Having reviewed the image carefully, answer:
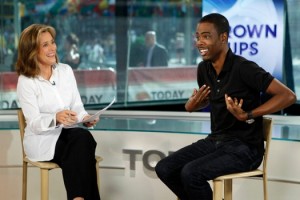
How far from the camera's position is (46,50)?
352cm

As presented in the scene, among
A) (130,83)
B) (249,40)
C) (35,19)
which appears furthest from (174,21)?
(249,40)

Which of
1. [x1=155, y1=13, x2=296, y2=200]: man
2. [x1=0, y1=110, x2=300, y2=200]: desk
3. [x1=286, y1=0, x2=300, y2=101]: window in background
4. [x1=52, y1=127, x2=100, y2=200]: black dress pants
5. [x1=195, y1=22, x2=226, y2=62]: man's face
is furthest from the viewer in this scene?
[x1=286, y1=0, x2=300, y2=101]: window in background

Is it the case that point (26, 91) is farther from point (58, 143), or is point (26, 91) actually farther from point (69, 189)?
point (69, 189)

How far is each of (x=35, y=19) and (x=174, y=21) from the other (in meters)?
1.66

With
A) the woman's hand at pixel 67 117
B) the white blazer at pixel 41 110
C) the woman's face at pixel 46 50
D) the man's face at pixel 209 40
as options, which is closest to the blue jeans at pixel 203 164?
the man's face at pixel 209 40

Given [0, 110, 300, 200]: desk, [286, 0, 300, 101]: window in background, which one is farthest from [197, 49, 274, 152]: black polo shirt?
[286, 0, 300, 101]: window in background

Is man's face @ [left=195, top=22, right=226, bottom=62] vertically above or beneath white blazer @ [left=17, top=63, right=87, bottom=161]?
above

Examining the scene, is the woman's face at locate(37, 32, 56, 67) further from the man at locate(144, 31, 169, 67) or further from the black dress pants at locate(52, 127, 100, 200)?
the man at locate(144, 31, 169, 67)

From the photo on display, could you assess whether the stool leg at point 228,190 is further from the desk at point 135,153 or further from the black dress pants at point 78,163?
the black dress pants at point 78,163

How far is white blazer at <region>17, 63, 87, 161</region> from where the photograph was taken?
3417 mm

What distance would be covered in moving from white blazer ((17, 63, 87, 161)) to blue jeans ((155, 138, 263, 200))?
651mm

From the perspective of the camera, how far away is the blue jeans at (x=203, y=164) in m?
2.98

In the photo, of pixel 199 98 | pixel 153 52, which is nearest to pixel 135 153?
pixel 199 98

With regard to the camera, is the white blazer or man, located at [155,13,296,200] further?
the white blazer
